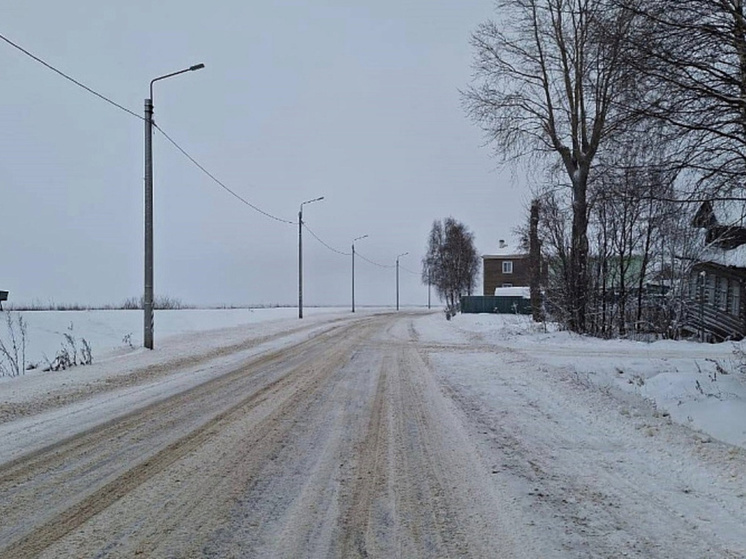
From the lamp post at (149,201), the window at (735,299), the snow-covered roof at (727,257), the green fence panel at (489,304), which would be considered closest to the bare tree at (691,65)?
the lamp post at (149,201)

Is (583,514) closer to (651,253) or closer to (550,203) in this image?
(550,203)

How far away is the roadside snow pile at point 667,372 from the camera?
703 cm

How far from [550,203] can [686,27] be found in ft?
49.9

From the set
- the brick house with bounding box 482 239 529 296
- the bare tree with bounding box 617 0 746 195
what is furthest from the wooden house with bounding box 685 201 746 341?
the brick house with bounding box 482 239 529 296

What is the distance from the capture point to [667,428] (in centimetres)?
675

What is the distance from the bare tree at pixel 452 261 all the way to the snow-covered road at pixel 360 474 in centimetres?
5943

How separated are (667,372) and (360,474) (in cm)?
736

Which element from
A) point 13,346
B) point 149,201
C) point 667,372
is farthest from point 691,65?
point 13,346

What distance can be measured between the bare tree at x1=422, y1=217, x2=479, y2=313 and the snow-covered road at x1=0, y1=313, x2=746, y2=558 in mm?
59435

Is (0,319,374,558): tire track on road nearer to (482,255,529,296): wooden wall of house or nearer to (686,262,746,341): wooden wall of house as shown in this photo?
(686,262,746,341): wooden wall of house

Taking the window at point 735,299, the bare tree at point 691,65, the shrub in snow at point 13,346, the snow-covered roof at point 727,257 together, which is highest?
the bare tree at point 691,65

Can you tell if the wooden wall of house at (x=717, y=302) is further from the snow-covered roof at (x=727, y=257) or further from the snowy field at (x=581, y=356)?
the snowy field at (x=581, y=356)

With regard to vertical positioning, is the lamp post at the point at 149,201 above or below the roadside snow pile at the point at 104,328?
above

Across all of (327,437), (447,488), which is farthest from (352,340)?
(447,488)
